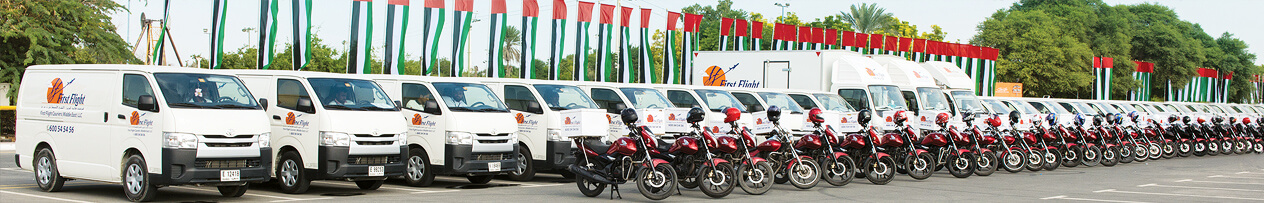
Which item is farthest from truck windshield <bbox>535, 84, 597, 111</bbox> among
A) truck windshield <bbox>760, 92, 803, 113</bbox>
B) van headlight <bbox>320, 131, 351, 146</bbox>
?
truck windshield <bbox>760, 92, 803, 113</bbox>

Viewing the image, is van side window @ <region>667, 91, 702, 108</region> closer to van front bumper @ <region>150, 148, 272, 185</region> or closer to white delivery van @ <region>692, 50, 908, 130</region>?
white delivery van @ <region>692, 50, 908, 130</region>

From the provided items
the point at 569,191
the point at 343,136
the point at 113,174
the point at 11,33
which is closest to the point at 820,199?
the point at 569,191

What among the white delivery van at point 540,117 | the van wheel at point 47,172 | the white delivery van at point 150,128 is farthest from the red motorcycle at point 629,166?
the van wheel at point 47,172

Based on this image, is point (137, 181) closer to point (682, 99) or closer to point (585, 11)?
point (682, 99)

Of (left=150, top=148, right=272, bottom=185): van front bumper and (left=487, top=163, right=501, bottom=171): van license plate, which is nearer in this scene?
(left=150, top=148, right=272, bottom=185): van front bumper

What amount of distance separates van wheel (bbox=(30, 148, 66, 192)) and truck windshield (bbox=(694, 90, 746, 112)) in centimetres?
927

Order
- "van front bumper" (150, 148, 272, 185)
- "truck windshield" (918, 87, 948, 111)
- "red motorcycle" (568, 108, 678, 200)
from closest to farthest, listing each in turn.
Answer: "van front bumper" (150, 148, 272, 185), "red motorcycle" (568, 108, 678, 200), "truck windshield" (918, 87, 948, 111)

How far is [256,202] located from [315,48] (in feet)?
128

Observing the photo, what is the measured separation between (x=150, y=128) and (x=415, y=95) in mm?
3701

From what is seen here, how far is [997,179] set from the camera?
16062mm

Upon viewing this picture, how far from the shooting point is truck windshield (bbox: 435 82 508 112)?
13.6 meters

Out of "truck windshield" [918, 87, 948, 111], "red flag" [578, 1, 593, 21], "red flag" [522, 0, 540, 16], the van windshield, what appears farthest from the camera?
"red flag" [578, 1, 593, 21]

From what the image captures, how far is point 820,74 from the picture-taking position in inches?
870

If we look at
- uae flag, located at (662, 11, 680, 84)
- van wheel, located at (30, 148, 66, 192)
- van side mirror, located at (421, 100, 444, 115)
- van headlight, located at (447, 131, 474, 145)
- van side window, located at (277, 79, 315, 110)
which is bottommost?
van wheel, located at (30, 148, 66, 192)
